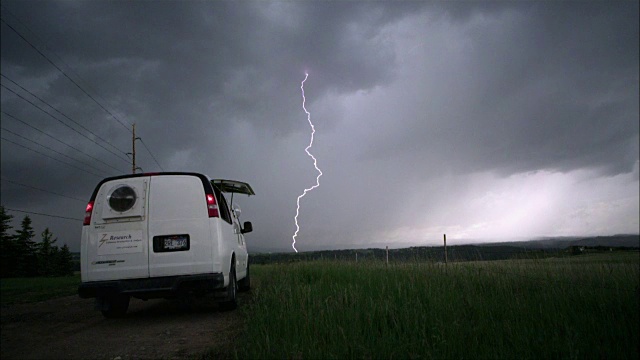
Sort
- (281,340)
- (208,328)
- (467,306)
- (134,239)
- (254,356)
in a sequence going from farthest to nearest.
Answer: (134,239)
(208,328)
(467,306)
(281,340)
(254,356)

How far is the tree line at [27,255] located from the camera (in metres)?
62.7

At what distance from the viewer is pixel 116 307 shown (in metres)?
7.32

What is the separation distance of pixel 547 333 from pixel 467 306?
110 centimetres

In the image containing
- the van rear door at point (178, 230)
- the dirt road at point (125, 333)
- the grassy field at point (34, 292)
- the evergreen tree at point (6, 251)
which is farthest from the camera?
the evergreen tree at point (6, 251)

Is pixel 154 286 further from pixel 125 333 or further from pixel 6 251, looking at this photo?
pixel 6 251

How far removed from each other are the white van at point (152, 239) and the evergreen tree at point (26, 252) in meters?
76.8

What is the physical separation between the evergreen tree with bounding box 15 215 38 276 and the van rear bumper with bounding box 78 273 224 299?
252 ft

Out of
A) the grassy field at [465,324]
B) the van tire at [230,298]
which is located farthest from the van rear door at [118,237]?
the grassy field at [465,324]

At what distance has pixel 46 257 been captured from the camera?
69938mm

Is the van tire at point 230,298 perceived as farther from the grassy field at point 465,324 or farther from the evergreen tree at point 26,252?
the evergreen tree at point 26,252

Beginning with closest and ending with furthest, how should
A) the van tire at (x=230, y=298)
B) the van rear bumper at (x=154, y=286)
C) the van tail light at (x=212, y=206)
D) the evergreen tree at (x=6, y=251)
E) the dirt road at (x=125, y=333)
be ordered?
the dirt road at (x=125, y=333), the van rear bumper at (x=154, y=286), the van tail light at (x=212, y=206), the van tire at (x=230, y=298), the evergreen tree at (x=6, y=251)

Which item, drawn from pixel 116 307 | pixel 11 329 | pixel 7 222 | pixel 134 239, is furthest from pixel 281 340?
pixel 7 222

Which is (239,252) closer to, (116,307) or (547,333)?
(116,307)

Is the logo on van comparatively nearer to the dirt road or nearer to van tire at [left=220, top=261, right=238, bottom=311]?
the dirt road
